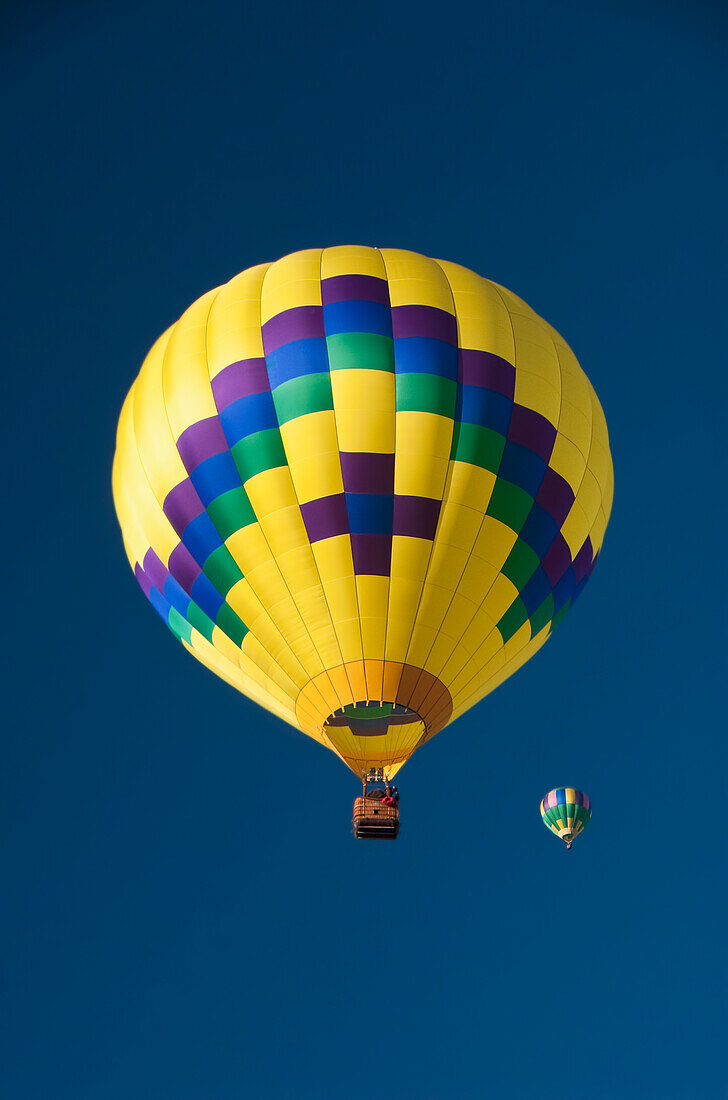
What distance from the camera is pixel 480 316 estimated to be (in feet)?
60.6

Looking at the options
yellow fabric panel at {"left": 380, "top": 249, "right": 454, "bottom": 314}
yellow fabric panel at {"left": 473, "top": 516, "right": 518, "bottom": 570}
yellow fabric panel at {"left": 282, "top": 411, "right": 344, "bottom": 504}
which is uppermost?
yellow fabric panel at {"left": 380, "top": 249, "right": 454, "bottom": 314}

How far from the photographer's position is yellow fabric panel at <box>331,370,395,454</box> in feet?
57.4

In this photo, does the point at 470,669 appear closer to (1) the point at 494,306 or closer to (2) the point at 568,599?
(2) the point at 568,599

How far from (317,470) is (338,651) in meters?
1.82

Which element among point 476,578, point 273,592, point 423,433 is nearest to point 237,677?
point 273,592

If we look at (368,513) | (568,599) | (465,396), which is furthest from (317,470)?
(568,599)

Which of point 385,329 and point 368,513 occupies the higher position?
point 385,329

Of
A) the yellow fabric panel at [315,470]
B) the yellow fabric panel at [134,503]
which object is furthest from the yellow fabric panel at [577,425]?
the yellow fabric panel at [134,503]

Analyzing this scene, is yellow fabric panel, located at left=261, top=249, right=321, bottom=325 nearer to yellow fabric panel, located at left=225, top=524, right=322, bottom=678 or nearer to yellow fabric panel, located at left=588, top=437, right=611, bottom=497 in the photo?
yellow fabric panel, located at left=225, top=524, right=322, bottom=678

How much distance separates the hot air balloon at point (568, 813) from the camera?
1064 inches

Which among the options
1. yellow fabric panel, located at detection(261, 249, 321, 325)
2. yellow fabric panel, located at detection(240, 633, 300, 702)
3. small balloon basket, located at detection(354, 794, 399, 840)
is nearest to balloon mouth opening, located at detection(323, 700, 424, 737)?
yellow fabric panel, located at detection(240, 633, 300, 702)

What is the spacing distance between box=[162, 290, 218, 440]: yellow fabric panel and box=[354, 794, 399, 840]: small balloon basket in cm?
435

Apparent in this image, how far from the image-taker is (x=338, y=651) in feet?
57.0

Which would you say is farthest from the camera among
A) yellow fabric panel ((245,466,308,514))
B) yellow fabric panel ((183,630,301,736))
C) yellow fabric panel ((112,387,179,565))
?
yellow fabric panel ((112,387,179,565))
